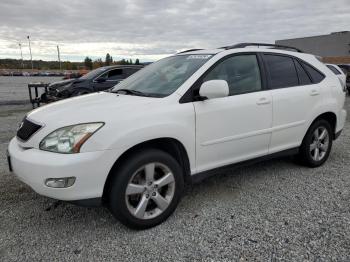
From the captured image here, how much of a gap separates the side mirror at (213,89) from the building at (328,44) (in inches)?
1892

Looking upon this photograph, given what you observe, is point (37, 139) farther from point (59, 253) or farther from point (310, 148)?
point (310, 148)

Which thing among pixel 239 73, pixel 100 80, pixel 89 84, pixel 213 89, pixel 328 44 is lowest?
pixel 89 84

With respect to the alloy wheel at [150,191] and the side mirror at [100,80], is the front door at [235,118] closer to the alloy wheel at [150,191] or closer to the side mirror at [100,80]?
the alloy wheel at [150,191]

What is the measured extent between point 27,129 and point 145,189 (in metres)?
1.22

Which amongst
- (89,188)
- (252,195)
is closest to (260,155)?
(252,195)

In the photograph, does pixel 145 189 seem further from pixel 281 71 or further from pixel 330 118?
pixel 330 118

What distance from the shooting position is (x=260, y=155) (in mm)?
3859

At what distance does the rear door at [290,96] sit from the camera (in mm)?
3918

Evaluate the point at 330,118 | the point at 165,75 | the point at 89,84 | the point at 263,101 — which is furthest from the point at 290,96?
the point at 89,84

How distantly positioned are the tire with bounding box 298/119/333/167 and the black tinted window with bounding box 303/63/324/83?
57 centimetres

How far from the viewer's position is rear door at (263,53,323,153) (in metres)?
3.92

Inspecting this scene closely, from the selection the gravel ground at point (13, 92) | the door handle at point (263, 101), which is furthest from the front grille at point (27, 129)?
the gravel ground at point (13, 92)

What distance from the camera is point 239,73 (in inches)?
145

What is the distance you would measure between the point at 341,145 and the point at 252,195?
3.12m
